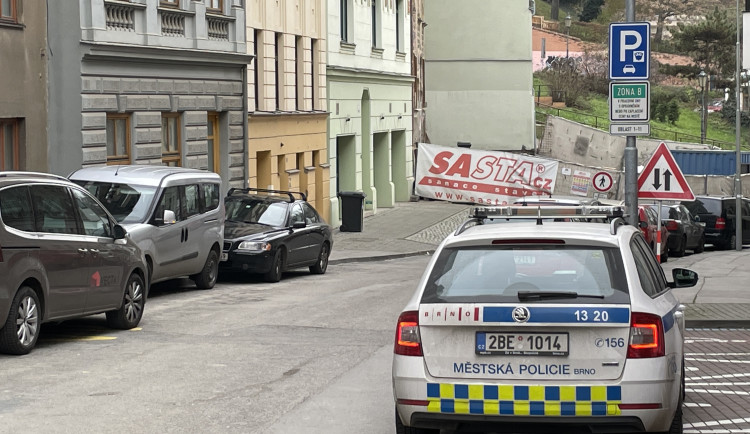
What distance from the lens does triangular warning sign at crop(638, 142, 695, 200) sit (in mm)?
18016

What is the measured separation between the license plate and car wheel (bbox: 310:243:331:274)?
18.1 meters

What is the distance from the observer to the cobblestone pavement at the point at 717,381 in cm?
955

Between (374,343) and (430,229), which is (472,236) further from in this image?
(430,229)

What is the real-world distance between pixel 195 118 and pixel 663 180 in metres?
13.8

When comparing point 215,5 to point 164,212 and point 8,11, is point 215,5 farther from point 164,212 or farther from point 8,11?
point 164,212

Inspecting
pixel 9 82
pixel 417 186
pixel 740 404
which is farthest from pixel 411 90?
pixel 740 404

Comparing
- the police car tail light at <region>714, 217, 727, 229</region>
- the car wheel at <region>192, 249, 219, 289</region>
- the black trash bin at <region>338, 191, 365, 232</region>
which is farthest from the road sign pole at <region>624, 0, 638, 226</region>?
the police car tail light at <region>714, 217, 727, 229</region>

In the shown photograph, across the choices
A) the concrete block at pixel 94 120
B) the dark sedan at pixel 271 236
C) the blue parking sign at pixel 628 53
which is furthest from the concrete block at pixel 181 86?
the blue parking sign at pixel 628 53

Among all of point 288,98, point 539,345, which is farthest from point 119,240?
point 288,98

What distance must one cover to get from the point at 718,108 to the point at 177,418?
9513 centimetres

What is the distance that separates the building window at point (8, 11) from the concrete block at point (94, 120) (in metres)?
2.17

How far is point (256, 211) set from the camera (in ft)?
79.0

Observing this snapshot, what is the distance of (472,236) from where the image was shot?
8141 mm

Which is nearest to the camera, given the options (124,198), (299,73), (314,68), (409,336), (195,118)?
(409,336)
